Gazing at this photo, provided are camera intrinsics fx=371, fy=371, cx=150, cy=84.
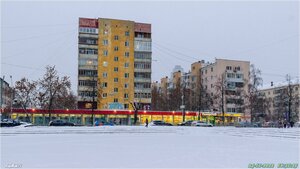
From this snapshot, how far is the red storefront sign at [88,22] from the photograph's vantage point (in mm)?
88113

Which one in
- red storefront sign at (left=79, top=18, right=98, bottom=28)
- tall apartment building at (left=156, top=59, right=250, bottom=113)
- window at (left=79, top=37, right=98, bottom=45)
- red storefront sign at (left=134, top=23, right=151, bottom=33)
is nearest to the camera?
window at (left=79, top=37, right=98, bottom=45)

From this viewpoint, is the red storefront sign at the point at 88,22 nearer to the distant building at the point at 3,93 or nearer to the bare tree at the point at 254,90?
the distant building at the point at 3,93

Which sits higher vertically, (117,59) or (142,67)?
(117,59)

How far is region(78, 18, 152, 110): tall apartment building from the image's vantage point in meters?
89.3

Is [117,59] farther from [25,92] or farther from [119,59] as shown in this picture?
[25,92]

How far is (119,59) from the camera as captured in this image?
91312mm

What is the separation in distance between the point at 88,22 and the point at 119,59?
1156 centimetres

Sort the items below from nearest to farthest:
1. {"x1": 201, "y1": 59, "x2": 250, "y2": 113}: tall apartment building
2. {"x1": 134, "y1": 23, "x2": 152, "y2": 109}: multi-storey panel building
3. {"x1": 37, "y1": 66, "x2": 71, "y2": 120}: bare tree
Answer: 1. {"x1": 37, "y1": 66, "x2": 71, "y2": 120}: bare tree
2. {"x1": 134, "y1": 23, "x2": 152, "y2": 109}: multi-storey panel building
3. {"x1": 201, "y1": 59, "x2": 250, "y2": 113}: tall apartment building

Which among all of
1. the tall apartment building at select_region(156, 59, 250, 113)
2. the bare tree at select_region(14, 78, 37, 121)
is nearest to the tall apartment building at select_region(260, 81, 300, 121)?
the tall apartment building at select_region(156, 59, 250, 113)

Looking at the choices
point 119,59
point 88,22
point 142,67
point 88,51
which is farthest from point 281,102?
point 88,22

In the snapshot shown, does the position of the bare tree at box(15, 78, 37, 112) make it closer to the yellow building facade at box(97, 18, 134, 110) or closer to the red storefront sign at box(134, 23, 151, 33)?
the yellow building facade at box(97, 18, 134, 110)

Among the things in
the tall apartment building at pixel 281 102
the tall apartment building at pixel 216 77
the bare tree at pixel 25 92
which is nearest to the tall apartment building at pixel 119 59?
the tall apartment building at pixel 216 77

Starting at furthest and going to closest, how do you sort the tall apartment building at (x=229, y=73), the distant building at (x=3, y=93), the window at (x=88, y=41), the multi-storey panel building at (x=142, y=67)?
the tall apartment building at (x=229, y=73) → the multi-storey panel building at (x=142, y=67) → the window at (x=88, y=41) → the distant building at (x=3, y=93)

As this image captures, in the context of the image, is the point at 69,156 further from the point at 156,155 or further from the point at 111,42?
the point at 111,42
